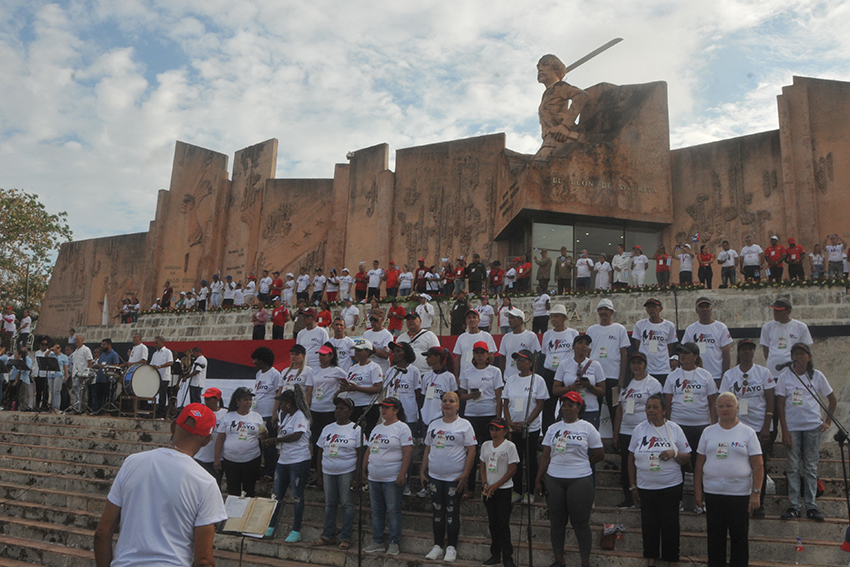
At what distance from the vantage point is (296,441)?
6457 millimetres

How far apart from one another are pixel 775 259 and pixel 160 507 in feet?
50.6

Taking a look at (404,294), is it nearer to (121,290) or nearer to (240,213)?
(240,213)

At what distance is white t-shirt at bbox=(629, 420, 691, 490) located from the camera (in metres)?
5.07

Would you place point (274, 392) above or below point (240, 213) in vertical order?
below

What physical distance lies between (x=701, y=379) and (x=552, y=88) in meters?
16.0

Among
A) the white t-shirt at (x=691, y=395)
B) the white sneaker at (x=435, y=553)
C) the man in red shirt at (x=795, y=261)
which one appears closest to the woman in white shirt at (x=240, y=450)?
the white sneaker at (x=435, y=553)

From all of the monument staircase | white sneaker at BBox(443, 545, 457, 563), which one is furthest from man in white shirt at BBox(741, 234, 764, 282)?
white sneaker at BBox(443, 545, 457, 563)

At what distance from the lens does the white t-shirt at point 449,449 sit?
18.7 ft

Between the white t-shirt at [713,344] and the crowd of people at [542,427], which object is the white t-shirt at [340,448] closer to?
the crowd of people at [542,427]

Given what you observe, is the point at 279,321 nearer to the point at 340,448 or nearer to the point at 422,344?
the point at 422,344

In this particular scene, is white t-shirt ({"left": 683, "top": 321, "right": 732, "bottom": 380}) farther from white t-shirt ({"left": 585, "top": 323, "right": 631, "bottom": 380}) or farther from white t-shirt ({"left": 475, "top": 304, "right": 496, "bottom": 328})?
white t-shirt ({"left": 475, "top": 304, "right": 496, "bottom": 328})

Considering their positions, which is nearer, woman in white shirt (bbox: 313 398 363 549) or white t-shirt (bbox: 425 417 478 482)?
white t-shirt (bbox: 425 417 478 482)

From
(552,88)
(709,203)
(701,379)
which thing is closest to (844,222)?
(709,203)

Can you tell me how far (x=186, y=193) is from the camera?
99.5 ft
